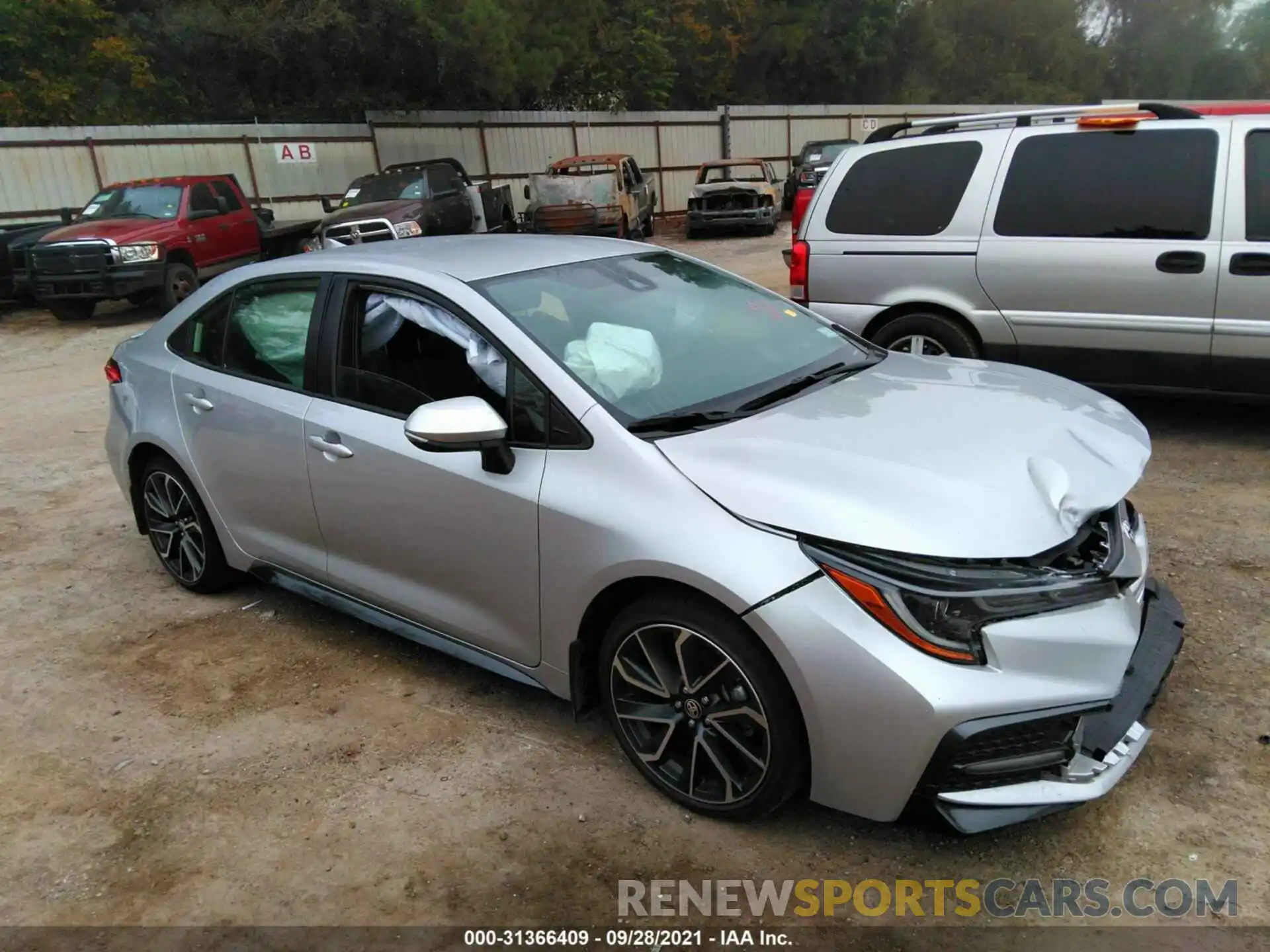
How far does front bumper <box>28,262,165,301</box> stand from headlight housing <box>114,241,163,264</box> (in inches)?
2.3

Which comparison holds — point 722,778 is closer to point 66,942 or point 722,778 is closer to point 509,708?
point 509,708

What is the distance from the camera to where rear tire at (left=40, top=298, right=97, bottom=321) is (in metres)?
13.8

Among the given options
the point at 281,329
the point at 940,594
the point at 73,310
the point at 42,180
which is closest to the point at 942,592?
the point at 940,594

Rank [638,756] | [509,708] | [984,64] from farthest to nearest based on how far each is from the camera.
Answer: [984,64]
[509,708]
[638,756]

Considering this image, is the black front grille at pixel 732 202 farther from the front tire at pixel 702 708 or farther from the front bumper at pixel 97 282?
the front tire at pixel 702 708

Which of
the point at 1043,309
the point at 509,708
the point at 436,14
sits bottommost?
the point at 509,708

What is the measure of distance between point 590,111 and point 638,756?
2666 centimetres

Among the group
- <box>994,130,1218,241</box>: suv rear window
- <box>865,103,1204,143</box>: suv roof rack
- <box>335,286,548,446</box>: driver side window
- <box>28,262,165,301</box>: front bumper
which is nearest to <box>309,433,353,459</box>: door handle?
<box>335,286,548,446</box>: driver side window

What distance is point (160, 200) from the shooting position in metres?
13.9

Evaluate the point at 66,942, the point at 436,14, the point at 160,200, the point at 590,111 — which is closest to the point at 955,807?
the point at 66,942

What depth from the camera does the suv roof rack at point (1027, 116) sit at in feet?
18.6

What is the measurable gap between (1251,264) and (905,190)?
6.51 ft

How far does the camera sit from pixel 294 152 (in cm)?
2067

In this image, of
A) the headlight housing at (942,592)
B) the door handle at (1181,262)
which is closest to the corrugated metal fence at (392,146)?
the door handle at (1181,262)
